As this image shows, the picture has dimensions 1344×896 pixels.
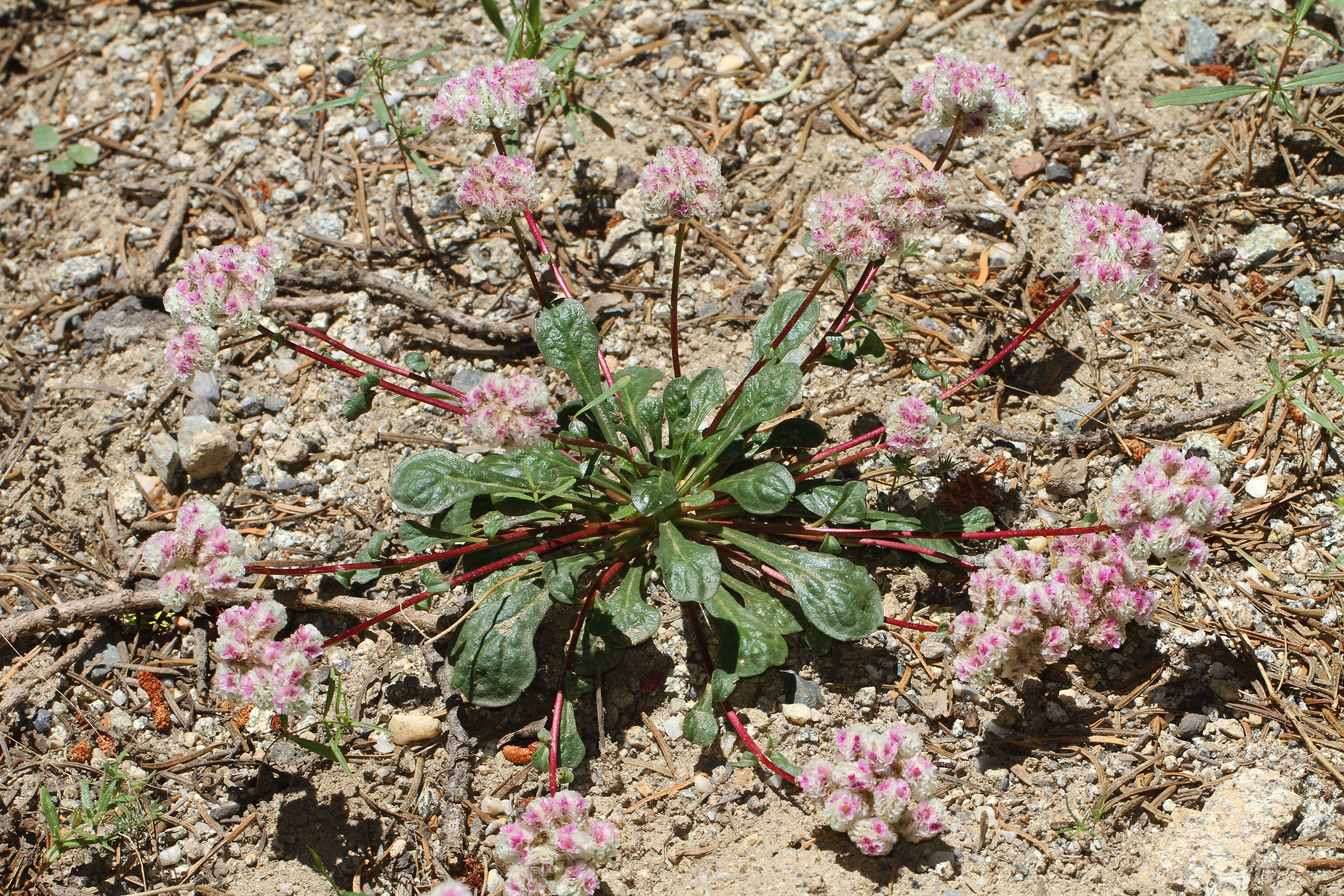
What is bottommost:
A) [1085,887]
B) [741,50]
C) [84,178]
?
[1085,887]

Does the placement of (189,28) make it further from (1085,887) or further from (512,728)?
(1085,887)

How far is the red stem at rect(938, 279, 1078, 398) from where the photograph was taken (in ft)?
10.5

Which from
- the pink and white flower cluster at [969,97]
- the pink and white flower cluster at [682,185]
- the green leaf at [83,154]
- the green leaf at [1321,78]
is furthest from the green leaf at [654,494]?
the green leaf at [83,154]

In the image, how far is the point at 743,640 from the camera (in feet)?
10.1

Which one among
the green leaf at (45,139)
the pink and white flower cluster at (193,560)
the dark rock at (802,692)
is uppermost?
the green leaf at (45,139)

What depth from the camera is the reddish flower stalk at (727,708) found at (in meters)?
2.89

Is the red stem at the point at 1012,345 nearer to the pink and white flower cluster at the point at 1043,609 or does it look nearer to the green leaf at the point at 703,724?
the pink and white flower cluster at the point at 1043,609

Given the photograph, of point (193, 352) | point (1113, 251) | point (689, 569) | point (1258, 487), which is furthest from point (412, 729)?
point (1258, 487)

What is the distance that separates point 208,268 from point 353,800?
181 cm

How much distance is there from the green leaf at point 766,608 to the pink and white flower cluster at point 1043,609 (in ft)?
1.77

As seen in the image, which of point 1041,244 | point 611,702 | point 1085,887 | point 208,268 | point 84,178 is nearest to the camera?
point 1085,887

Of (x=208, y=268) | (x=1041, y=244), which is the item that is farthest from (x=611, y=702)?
(x=1041, y=244)

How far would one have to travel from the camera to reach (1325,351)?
10.3ft

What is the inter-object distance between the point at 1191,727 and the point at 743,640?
56.6 inches
